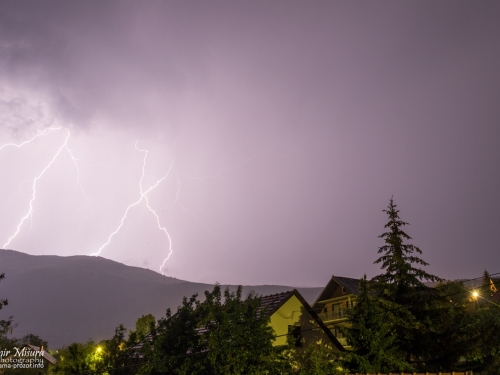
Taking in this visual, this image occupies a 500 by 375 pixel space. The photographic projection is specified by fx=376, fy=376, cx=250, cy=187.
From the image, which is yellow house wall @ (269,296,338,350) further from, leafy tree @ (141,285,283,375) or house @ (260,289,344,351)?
leafy tree @ (141,285,283,375)

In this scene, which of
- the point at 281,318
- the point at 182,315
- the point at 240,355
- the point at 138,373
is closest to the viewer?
the point at 240,355

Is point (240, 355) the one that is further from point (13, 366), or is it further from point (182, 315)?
point (13, 366)

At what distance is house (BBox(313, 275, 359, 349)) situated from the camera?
43.3m

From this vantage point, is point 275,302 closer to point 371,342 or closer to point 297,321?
point 297,321

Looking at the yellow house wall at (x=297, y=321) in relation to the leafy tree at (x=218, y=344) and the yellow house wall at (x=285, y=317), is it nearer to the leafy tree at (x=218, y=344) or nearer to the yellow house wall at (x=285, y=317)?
the yellow house wall at (x=285, y=317)

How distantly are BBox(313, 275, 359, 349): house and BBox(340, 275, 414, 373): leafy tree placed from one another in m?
24.5

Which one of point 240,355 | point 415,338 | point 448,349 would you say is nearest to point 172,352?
point 240,355

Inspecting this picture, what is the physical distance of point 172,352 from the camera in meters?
19.1

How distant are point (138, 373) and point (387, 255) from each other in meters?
15.6

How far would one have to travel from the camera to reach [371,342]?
18.2 m

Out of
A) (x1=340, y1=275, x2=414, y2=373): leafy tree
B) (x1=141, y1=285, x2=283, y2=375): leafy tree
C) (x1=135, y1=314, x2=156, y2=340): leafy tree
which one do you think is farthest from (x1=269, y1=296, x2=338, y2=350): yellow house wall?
(x1=135, y1=314, x2=156, y2=340): leafy tree

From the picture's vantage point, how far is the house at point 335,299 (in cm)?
4331

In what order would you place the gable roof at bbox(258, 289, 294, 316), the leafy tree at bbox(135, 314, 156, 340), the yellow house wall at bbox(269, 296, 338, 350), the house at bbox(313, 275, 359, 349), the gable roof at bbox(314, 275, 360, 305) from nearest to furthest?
the leafy tree at bbox(135, 314, 156, 340)
the gable roof at bbox(258, 289, 294, 316)
the yellow house wall at bbox(269, 296, 338, 350)
the house at bbox(313, 275, 359, 349)
the gable roof at bbox(314, 275, 360, 305)

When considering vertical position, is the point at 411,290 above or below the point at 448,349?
above
